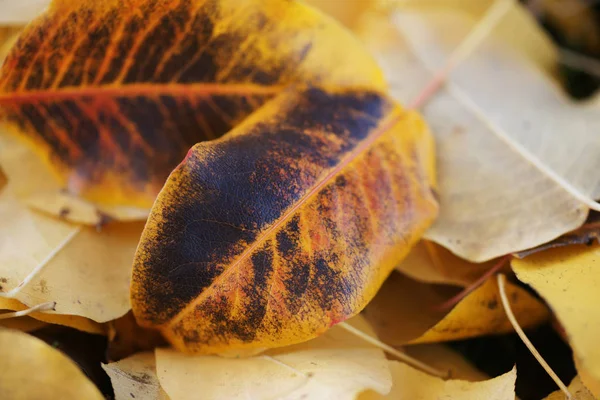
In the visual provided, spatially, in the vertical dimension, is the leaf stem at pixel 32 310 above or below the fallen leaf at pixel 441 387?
below

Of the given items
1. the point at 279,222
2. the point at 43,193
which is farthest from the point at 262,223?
the point at 43,193

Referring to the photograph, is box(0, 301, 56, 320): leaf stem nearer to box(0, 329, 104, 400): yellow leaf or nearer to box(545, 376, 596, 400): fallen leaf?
box(0, 329, 104, 400): yellow leaf

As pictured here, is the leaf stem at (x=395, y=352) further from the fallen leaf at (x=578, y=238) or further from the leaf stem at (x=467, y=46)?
the leaf stem at (x=467, y=46)

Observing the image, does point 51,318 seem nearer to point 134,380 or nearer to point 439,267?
point 134,380

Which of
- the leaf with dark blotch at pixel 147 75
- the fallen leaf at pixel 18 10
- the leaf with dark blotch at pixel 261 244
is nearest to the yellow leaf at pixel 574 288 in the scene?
the leaf with dark blotch at pixel 261 244

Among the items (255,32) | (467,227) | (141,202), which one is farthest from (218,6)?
(467,227)

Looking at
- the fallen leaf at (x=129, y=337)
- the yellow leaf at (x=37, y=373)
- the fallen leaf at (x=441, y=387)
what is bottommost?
the fallen leaf at (x=129, y=337)

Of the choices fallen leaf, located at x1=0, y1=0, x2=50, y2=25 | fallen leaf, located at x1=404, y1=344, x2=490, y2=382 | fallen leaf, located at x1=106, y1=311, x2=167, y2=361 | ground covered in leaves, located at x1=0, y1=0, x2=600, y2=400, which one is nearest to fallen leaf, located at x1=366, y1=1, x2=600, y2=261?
ground covered in leaves, located at x1=0, y1=0, x2=600, y2=400
